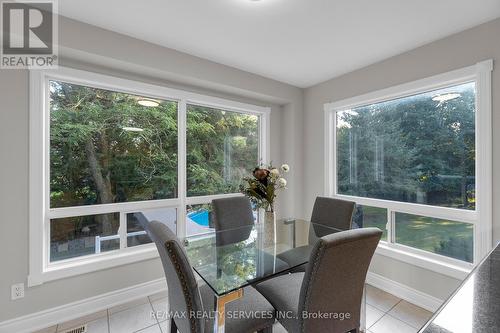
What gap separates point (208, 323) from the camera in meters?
1.37

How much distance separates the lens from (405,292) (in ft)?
8.13

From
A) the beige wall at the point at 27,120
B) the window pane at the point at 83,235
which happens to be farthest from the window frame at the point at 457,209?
the window pane at the point at 83,235

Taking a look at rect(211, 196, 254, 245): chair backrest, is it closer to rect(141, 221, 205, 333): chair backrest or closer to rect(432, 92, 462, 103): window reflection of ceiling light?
rect(141, 221, 205, 333): chair backrest

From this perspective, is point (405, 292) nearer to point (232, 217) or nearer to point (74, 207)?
point (232, 217)

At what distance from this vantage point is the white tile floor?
80.0 inches

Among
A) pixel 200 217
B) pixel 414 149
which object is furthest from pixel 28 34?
pixel 414 149

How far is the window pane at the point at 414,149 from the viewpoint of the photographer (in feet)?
7.34

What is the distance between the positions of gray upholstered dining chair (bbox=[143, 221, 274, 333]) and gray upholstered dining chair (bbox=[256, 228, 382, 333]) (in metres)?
0.18

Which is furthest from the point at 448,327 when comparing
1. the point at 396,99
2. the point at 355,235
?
the point at 396,99

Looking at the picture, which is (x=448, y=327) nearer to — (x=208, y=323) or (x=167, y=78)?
(x=208, y=323)

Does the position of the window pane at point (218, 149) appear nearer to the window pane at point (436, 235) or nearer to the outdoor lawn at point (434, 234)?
the outdoor lawn at point (434, 234)

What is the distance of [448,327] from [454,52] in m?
2.57

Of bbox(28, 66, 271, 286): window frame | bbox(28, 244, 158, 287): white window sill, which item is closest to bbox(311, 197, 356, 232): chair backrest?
bbox(28, 66, 271, 286): window frame

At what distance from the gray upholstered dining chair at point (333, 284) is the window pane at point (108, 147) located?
6.35 feet
